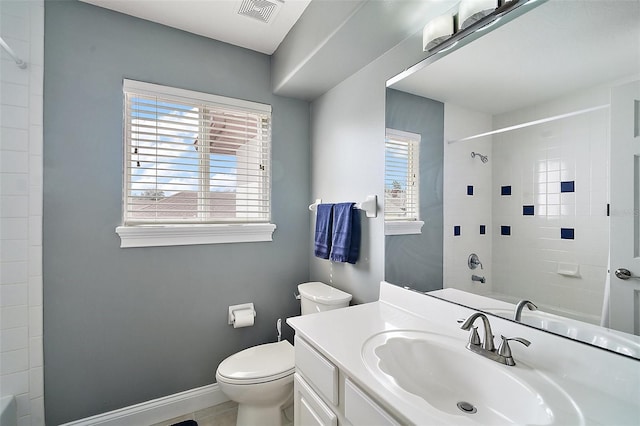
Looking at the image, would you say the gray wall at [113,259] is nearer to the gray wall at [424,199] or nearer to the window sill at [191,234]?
the window sill at [191,234]

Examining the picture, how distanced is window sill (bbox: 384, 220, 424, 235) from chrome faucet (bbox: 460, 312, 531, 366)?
1.80 feet

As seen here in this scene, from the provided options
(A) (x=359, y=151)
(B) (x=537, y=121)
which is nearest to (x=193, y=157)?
(A) (x=359, y=151)

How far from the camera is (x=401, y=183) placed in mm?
1464

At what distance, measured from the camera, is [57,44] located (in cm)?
155

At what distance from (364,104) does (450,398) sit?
1480mm

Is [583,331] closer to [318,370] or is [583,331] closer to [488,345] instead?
[488,345]

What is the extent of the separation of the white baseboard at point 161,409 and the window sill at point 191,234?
980mm

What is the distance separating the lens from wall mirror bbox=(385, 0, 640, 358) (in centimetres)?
76

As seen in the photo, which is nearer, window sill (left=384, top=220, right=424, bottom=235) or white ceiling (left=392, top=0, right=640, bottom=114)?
white ceiling (left=392, top=0, right=640, bottom=114)

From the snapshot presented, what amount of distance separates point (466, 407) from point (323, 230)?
1.24 m

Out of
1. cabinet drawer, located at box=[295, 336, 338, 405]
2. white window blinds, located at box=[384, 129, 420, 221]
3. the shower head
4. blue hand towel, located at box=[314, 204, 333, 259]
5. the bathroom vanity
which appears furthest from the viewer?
blue hand towel, located at box=[314, 204, 333, 259]

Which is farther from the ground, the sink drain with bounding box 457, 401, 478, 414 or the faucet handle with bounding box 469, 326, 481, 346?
the faucet handle with bounding box 469, 326, 481, 346

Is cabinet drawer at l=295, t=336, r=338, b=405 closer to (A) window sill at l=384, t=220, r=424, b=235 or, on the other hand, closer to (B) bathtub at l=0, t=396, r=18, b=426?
(A) window sill at l=384, t=220, r=424, b=235

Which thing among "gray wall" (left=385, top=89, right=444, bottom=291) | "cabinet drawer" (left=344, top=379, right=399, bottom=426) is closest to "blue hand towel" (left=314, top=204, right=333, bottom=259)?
"gray wall" (left=385, top=89, right=444, bottom=291)
